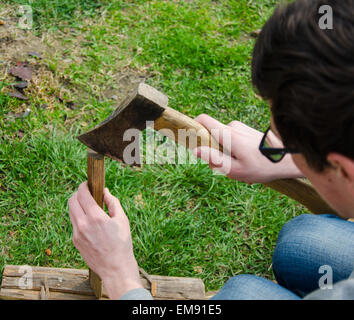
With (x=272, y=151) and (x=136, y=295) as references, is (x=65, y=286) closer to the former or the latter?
(x=136, y=295)

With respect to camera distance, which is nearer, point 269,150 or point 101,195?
point 269,150

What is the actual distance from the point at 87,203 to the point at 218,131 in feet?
2.02

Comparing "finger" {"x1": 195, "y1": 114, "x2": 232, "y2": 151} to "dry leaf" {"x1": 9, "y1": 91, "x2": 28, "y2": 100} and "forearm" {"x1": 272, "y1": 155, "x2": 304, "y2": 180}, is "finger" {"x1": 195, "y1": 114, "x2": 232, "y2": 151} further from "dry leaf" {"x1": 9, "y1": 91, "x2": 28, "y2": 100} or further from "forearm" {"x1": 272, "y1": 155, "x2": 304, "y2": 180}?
"dry leaf" {"x1": 9, "y1": 91, "x2": 28, "y2": 100}

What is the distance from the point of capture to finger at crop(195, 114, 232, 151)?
181 cm

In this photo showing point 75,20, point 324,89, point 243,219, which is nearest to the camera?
point 324,89

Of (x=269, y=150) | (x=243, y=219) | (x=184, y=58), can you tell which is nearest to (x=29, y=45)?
(x=184, y=58)

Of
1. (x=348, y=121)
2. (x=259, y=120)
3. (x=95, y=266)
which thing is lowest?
(x=95, y=266)

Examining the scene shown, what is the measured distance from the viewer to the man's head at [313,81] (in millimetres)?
1067

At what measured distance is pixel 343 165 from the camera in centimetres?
117

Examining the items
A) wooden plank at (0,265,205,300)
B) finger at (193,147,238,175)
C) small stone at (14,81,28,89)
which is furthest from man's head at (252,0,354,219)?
small stone at (14,81,28,89)

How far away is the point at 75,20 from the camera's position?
3.58m

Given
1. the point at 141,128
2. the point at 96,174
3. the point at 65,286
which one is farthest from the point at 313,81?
the point at 65,286

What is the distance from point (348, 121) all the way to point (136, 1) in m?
3.10

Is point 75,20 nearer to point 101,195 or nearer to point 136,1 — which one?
point 136,1
